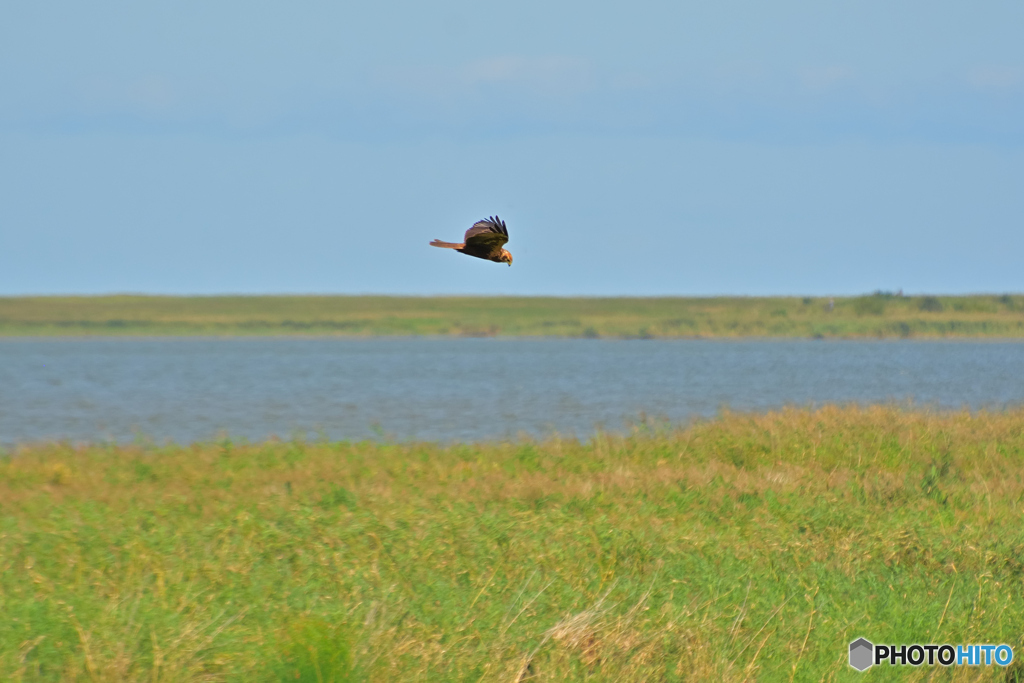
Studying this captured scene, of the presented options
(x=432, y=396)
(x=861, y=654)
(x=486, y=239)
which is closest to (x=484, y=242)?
(x=486, y=239)

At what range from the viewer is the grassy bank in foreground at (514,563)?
6.71 metres

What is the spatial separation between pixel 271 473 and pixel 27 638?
25.8 ft

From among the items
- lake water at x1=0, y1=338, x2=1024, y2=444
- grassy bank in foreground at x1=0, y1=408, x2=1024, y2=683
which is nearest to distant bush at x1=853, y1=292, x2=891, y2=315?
lake water at x1=0, y1=338, x2=1024, y2=444

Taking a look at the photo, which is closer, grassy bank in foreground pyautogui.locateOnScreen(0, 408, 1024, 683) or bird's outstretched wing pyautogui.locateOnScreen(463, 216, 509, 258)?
bird's outstretched wing pyautogui.locateOnScreen(463, 216, 509, 258)

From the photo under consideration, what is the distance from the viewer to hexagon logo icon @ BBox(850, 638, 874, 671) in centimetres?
739

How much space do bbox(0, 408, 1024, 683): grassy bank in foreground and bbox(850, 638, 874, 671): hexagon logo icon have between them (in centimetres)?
13

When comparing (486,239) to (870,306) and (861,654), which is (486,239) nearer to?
(861,654)

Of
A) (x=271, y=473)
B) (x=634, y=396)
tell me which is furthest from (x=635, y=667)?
(x=634, y=396)

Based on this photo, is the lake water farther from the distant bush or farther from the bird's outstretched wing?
the distant bush

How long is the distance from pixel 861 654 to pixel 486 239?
20.1 feet

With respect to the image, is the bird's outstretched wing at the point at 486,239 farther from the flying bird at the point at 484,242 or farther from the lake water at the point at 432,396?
the lake water at the point at 432,396

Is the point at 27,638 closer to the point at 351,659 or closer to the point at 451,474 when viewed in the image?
the point at 351,659

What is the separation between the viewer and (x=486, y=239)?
109 inches

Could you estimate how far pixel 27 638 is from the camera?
6715mm
